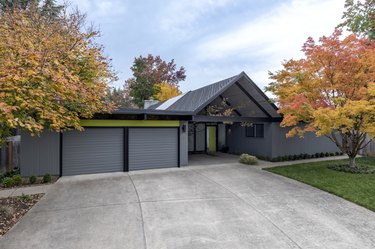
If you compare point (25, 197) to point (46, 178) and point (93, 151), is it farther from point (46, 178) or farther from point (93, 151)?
point (93, 151)

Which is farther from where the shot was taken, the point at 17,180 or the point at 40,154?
the point at 40,154

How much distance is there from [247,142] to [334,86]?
7062mm

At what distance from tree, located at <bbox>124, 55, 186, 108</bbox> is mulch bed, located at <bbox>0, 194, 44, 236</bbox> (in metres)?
26.3

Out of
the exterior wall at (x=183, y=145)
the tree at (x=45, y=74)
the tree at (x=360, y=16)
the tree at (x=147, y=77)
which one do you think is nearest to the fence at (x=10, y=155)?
the tree at (x=45, y=74)

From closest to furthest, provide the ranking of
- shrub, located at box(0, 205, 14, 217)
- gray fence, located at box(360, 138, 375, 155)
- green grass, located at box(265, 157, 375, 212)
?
shrub, located at box(0, 205, 14, 217) → green grass, located at box(265, 157, 375, 212) → gray fence, located at box(360, 138, 375, 155)

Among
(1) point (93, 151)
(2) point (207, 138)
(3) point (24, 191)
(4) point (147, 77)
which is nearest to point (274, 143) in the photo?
(2) point (207, 138)

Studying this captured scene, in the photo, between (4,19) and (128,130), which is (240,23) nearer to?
(128,130)

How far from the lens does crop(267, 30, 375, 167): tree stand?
8.31 m

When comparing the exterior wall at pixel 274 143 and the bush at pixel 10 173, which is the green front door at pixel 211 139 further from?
the bush at pixel 10 173

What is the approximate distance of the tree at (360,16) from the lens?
15.0 m

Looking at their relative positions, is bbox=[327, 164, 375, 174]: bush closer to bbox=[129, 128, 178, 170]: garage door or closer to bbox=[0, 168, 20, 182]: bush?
bbox=[129, 128, 178, 170]: garage door

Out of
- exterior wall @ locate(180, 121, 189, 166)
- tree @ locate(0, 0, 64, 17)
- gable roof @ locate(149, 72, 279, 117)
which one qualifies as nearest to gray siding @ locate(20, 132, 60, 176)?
exterior wall @ locate(180, 121, 189, 166)

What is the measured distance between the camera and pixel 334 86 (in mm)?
9023

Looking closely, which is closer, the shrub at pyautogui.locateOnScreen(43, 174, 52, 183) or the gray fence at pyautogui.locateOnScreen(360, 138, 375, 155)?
the shrub at pyautogui.locateOnScreen(43, 174, 52, 183)
